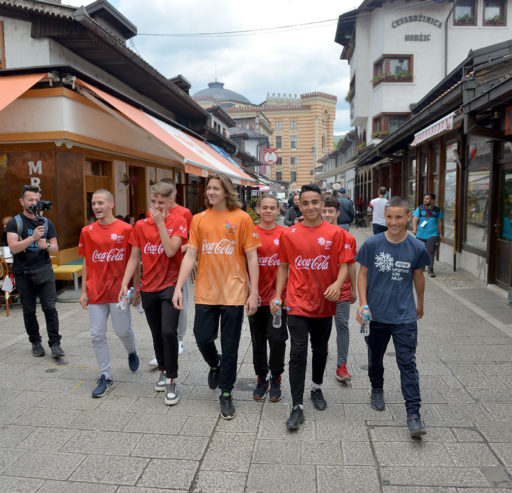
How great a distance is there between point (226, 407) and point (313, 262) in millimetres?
1305

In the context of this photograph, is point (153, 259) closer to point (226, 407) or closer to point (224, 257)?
point (224, 257)

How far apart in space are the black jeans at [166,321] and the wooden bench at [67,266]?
4.66m

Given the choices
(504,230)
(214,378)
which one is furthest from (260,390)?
(504,230)

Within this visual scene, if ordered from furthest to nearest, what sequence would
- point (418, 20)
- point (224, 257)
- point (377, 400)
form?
1. point (418, 20)
2. point (377, 400)
3. point (224, 257)

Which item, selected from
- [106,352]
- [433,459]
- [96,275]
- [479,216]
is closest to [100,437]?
[106,352]

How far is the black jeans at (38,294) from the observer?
507 cm

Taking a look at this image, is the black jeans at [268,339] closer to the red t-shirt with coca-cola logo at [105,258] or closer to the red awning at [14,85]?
the red t-shirt with coca-cola logo at [105,258]

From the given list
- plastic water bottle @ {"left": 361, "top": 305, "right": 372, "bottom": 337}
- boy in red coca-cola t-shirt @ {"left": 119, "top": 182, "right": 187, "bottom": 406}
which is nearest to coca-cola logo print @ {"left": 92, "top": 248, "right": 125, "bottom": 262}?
boy in red coca-cola t-shirt @ {"left": 119, "top": 182, "right": 187, "bottom": 406}

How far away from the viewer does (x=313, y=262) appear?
350 centimetres

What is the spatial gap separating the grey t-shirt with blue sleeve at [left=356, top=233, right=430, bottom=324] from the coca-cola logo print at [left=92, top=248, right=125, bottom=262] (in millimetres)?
2075

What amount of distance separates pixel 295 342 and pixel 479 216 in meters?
7.34

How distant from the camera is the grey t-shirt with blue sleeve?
11.4 feet

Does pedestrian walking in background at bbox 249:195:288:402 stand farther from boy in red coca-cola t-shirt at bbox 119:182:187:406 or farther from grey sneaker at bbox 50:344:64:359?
grey sneaker at bbox 50:344:64:359

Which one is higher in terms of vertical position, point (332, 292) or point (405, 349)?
point (332, 292)
